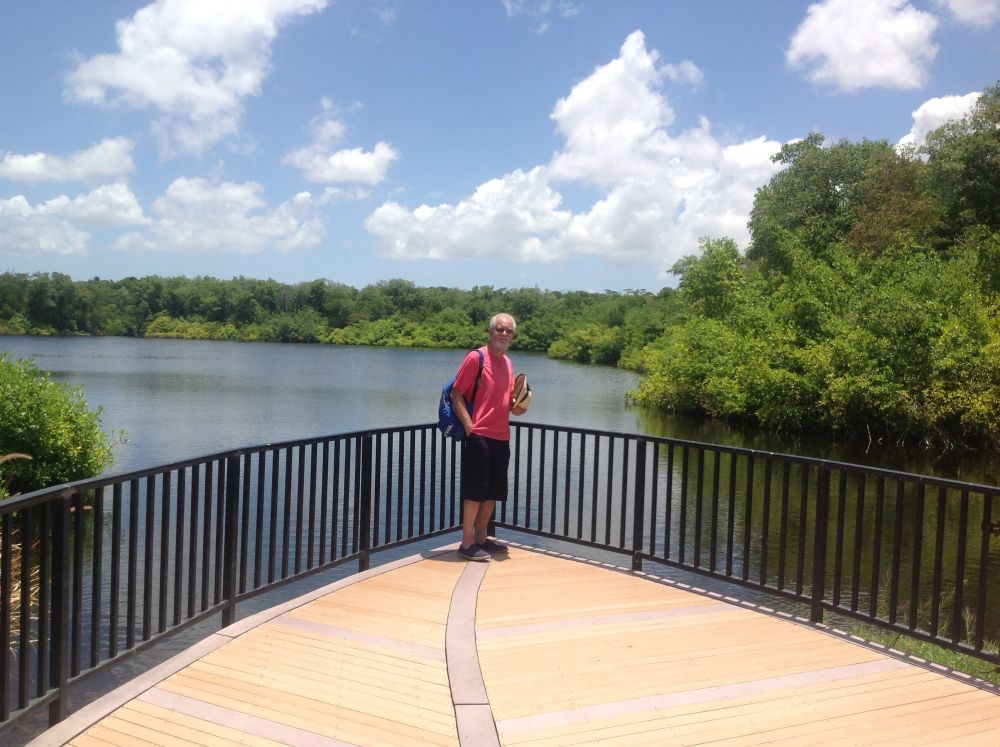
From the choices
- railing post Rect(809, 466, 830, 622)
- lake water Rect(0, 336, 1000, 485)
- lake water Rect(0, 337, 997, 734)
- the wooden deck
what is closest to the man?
the wooden deck

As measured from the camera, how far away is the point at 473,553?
559 centimetres

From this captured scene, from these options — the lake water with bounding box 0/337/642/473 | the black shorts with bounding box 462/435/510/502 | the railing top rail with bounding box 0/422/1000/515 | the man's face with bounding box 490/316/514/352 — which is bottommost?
the lake water with bounding box 0/337/642/473

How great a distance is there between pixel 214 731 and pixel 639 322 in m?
66.9

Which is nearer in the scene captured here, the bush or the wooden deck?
the wooden deck

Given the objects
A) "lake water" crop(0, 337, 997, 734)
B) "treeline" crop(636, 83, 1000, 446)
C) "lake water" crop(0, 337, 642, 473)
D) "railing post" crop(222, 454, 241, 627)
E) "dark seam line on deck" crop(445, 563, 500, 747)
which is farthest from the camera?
"treeline" crop(636, 83, 1000, 446)

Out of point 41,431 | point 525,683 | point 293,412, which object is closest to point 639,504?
point 525,683

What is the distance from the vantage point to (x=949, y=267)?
76.3ft

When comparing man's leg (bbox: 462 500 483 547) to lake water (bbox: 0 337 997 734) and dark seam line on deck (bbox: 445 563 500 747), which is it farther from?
lake water (bbox: 0 337 997 734)

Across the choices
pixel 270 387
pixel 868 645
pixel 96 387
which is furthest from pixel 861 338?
pixel 96 387

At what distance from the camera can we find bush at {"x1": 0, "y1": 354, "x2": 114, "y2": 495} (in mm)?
10656

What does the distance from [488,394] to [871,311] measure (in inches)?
773

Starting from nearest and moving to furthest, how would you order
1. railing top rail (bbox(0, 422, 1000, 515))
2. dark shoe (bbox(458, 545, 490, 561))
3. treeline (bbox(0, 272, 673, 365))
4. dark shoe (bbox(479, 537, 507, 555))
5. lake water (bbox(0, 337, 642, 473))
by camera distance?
1. railing top rail (bbox(0, 422, 1000, 515))
2. dark shoe (bbox(458, 545, 490, 561))
3. dark shoe (bbox(479, 537, 507, 555))
4. lake water (bbox(0, 337, 642, 473))
5. treeline (bbox(0, 272, 673, 365))

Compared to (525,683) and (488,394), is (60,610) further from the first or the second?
(488,394)

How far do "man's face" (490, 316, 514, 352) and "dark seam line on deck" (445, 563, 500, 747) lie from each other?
1487mm
